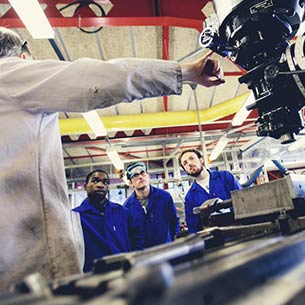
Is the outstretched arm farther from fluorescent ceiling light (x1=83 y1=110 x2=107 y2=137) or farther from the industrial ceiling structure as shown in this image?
fluorescent ceiling light (x1=83 y1=110 x2=107 y2=137)

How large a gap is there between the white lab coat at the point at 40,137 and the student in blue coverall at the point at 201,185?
1.90m

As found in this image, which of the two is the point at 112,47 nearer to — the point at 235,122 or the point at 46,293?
the point at 235,122

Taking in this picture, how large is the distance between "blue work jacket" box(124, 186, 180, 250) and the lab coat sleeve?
1.95 meters

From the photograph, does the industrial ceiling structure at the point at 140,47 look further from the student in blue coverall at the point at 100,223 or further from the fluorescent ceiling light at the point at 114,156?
the student in blue coverall at the point at 100,223

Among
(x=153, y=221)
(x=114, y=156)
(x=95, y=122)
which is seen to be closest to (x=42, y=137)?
(x=153, y=221)

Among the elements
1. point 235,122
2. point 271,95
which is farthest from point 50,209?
point 235,122

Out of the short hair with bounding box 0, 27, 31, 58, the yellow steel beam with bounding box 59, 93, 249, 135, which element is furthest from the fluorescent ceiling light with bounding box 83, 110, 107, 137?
the short hair with bounding box 0, 27, 31, 58

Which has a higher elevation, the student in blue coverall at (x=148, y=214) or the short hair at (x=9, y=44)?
the short hair at (x=9, y=44)

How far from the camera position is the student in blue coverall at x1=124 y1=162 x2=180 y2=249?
2555mm

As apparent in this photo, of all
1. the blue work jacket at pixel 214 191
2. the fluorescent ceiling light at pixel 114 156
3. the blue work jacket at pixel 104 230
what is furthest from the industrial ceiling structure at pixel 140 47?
the blue work jacket at pixel 104 230

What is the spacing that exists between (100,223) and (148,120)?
7.17ft

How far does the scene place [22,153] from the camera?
0.80 m

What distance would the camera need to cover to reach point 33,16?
1.83 meters

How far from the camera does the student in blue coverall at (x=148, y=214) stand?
255cm
